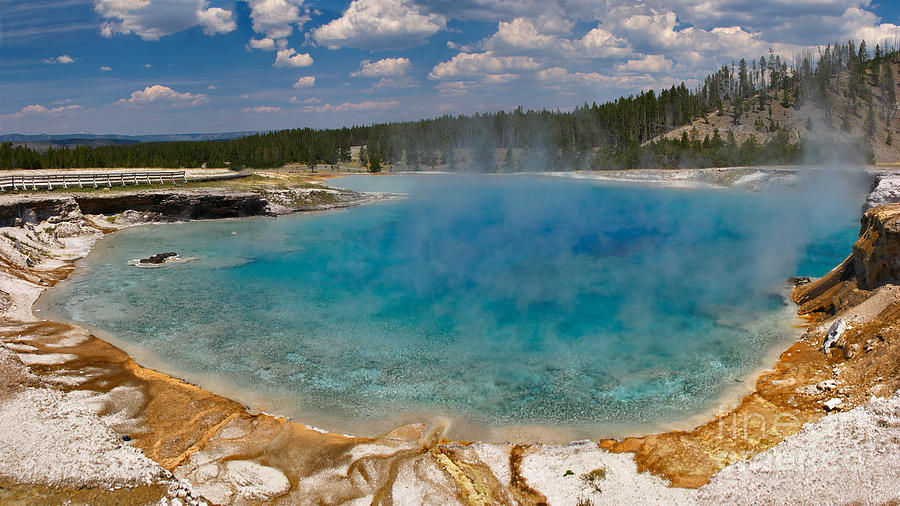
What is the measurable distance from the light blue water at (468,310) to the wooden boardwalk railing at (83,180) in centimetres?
598

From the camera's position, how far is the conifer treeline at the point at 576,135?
292ft

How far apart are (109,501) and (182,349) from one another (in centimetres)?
839

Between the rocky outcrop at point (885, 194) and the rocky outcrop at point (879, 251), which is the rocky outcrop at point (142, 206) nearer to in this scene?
the rocky outcrop at point (879, 251)

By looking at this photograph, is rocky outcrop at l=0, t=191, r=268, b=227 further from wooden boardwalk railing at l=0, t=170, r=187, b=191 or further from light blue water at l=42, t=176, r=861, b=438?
light blue water at l=42, t=176, r=861, b=438

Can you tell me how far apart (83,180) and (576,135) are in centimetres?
9281

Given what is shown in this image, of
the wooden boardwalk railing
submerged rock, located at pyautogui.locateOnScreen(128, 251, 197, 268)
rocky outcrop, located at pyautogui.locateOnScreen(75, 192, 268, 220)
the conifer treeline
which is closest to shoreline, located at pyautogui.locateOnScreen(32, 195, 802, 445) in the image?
submerged rock, located at pyautogui.locateOnScreen(128, 251, 197, 268)

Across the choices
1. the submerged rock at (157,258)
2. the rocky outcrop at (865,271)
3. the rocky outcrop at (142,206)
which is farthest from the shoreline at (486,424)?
the rocky outcrop at (142,206)

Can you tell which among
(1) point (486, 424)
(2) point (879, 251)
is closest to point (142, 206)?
(1) point (486, 424)

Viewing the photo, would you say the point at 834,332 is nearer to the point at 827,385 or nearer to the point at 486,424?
the point at 827,385

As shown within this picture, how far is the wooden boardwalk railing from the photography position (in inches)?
1362

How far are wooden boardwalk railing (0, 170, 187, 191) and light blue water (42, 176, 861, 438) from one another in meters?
5.98

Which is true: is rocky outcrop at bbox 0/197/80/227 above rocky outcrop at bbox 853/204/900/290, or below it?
above

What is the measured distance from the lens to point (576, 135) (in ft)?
370

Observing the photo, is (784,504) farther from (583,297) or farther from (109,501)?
(583,297)
